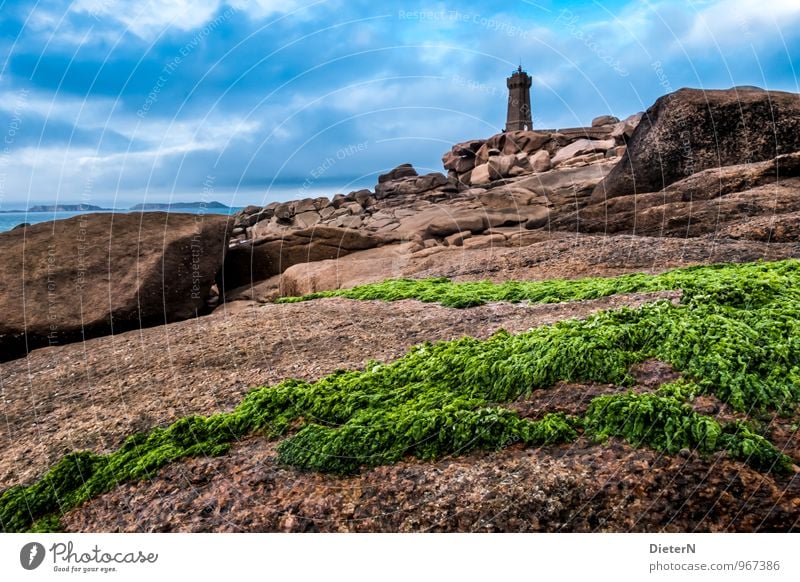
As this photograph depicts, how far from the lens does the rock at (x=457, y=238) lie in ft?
71.1

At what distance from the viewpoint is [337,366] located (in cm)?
693

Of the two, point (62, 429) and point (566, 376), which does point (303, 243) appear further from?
point (566, 376)

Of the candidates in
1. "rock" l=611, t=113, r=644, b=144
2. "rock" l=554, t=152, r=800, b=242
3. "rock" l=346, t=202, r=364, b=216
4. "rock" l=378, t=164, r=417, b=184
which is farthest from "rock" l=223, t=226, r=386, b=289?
"rock" l=378, t=164, r=417, b=184

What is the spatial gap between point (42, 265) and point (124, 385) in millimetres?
7074

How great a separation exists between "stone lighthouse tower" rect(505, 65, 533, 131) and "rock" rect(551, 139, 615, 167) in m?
21.1

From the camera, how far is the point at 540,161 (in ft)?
139

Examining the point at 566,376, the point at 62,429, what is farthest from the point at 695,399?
the point at 62,429

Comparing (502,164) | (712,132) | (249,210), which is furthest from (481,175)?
(712,132)

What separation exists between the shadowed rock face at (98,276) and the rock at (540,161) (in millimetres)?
30662

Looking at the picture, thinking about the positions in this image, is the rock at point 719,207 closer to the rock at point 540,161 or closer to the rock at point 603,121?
the rock at point 540,161

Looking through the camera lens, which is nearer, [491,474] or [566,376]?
[491,474]

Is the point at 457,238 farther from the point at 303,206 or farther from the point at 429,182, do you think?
the point at 303,206

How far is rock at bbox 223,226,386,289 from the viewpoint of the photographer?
1864 centimetres

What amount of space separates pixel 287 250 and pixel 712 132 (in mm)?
13495
